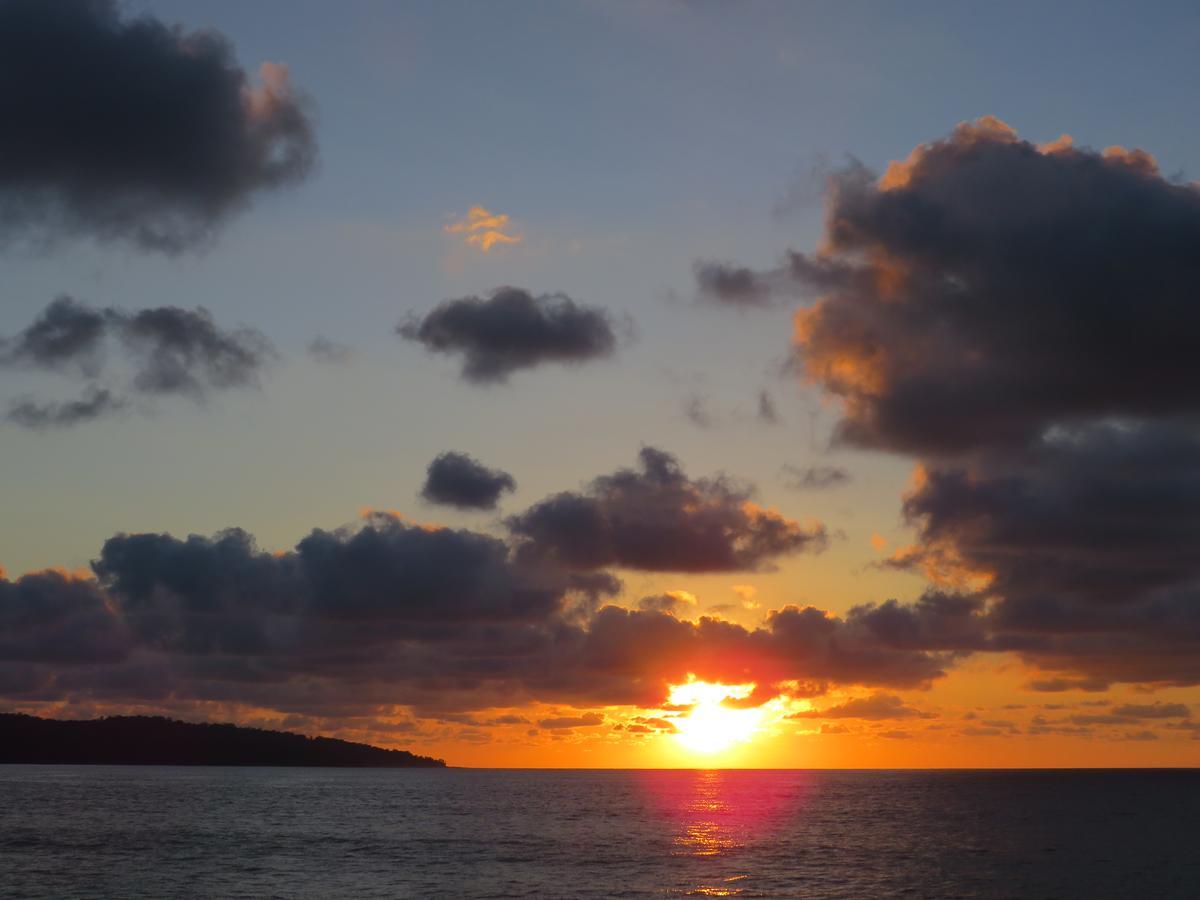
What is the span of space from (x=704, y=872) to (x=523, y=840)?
49.9 metres

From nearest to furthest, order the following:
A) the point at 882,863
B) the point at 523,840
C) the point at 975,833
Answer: the point at 882,863 → the point at 523,840 → the point at 975,833

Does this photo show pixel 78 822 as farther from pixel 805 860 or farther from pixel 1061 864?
pixel 1061 864

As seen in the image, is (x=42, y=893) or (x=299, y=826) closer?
(x=42, y=893)

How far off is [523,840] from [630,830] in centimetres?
2698

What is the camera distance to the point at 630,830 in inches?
7505

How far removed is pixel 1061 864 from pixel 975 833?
50.4 m

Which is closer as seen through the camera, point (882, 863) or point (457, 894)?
point (457, 894)

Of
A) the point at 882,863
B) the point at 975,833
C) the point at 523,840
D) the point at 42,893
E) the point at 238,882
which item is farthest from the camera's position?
the point at 975,833

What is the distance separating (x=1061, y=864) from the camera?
451ft

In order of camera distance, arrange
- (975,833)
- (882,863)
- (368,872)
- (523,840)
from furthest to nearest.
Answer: (975,833)
(523,840)
(882,863)
(368,872)

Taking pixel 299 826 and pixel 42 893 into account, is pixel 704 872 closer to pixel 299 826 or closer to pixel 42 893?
pixel 42 893

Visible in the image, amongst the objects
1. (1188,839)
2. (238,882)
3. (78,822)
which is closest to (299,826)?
(78,822)

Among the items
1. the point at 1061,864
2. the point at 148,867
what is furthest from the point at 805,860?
the point at 148,867

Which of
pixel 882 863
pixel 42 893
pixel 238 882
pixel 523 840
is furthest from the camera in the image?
pixel 523 840
